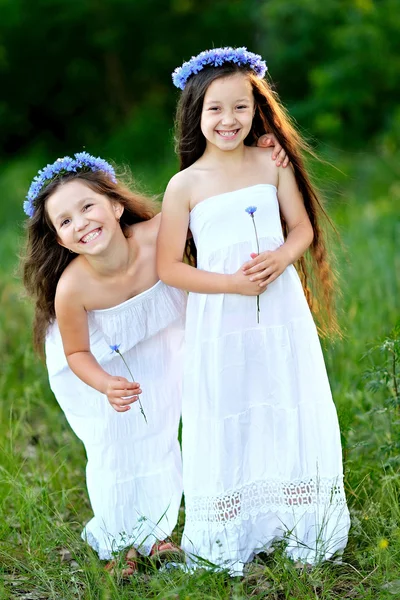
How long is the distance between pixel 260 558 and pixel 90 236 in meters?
1.30

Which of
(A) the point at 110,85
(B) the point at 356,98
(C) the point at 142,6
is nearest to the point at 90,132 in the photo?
(A) the point at 110,85

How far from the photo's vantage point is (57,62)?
1534cm

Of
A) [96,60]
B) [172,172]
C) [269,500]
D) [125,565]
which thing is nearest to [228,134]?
[269,500]

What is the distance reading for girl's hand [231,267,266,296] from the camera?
268 cm

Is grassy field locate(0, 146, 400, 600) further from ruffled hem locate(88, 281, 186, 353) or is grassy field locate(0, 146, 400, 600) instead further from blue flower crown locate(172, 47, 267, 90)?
blue flower crown locate(172, 47, 267, 90)

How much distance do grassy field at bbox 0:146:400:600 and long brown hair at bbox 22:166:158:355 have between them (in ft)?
0.69

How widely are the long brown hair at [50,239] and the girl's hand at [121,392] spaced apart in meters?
0.50

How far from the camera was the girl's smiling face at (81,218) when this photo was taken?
277cm

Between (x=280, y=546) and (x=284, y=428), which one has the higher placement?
(x=284, y=428)

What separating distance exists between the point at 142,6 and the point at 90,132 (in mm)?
2489

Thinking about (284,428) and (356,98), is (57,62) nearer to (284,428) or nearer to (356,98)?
(356,98)

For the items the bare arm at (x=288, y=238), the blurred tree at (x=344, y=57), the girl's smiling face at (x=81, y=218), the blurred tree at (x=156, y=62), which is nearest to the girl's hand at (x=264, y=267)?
the bare arm at (x=288, y=238)

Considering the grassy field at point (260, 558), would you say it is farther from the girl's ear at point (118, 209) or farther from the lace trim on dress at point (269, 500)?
the girl's ear at point (118, 209)

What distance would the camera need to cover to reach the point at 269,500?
2.90m
